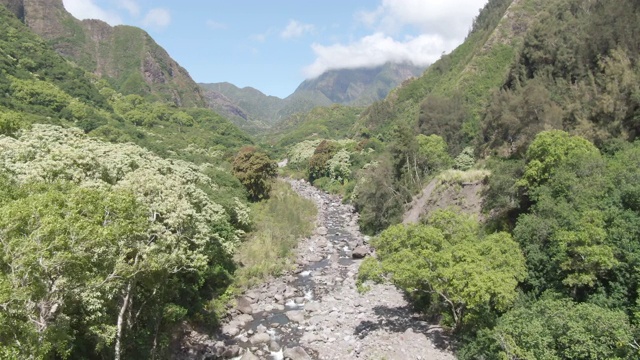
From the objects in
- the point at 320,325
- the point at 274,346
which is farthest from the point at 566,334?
the point at 274,346

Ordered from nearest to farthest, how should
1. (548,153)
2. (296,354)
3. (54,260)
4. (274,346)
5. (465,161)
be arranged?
1. (54,260)
2. (296,354)
3. (274,346)
4. (548,153)
5. (465,161)

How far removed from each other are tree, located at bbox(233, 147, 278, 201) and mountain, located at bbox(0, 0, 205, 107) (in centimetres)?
11352

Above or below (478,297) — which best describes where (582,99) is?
above

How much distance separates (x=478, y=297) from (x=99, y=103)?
364 ft

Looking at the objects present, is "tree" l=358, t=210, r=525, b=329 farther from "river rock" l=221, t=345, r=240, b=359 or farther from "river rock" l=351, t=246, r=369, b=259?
"river rock" l=351, t=246, r=369, b=259

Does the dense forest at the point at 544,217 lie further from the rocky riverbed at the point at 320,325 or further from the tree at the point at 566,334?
the rocky riverbed at the point at 320,325

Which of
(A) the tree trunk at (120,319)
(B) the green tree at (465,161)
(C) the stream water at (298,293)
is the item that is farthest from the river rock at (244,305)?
(B) the green tree at (465,161)

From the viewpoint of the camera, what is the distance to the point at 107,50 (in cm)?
18512

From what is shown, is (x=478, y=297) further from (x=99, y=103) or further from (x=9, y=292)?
(x=99, y=103)

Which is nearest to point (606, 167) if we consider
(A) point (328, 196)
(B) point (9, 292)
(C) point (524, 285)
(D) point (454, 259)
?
(C) point (524, 285)

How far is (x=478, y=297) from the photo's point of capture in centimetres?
2058

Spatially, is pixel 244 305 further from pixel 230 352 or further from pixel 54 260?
pixel 54 260

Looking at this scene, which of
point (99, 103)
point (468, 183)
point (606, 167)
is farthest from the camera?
point (99, 103)

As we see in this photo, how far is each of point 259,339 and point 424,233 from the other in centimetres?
1421
